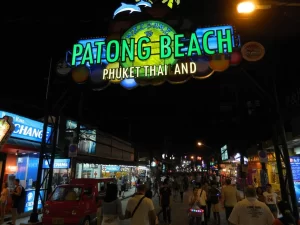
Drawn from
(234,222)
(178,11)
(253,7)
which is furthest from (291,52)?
(234,222)

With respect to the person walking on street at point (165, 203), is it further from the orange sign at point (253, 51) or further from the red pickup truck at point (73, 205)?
the orange sign at point (253, 51)

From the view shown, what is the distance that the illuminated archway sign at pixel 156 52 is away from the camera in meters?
9.68

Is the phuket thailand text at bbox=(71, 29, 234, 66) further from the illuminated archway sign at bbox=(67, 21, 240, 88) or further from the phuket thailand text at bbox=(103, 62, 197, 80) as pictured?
the phuket thailand text at bbox=(103, 62, 197, 80)

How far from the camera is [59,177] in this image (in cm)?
1889

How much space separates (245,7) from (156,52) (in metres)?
4.68

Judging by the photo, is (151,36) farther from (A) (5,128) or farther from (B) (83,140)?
(B) (83,140)

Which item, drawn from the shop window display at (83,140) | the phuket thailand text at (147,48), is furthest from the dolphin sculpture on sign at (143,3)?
the shop window display at (83,140)

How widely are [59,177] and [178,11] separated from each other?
14587mm

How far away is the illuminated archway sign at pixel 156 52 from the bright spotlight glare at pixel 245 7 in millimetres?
3818

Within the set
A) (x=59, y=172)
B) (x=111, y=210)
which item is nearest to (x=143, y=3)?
(x=111, y=210)

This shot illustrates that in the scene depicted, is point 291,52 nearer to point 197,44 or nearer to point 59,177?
point 197,44

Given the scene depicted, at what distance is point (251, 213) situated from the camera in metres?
4.51

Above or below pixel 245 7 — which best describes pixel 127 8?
above

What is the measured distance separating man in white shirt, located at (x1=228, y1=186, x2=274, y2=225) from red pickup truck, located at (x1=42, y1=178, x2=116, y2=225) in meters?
7.21
